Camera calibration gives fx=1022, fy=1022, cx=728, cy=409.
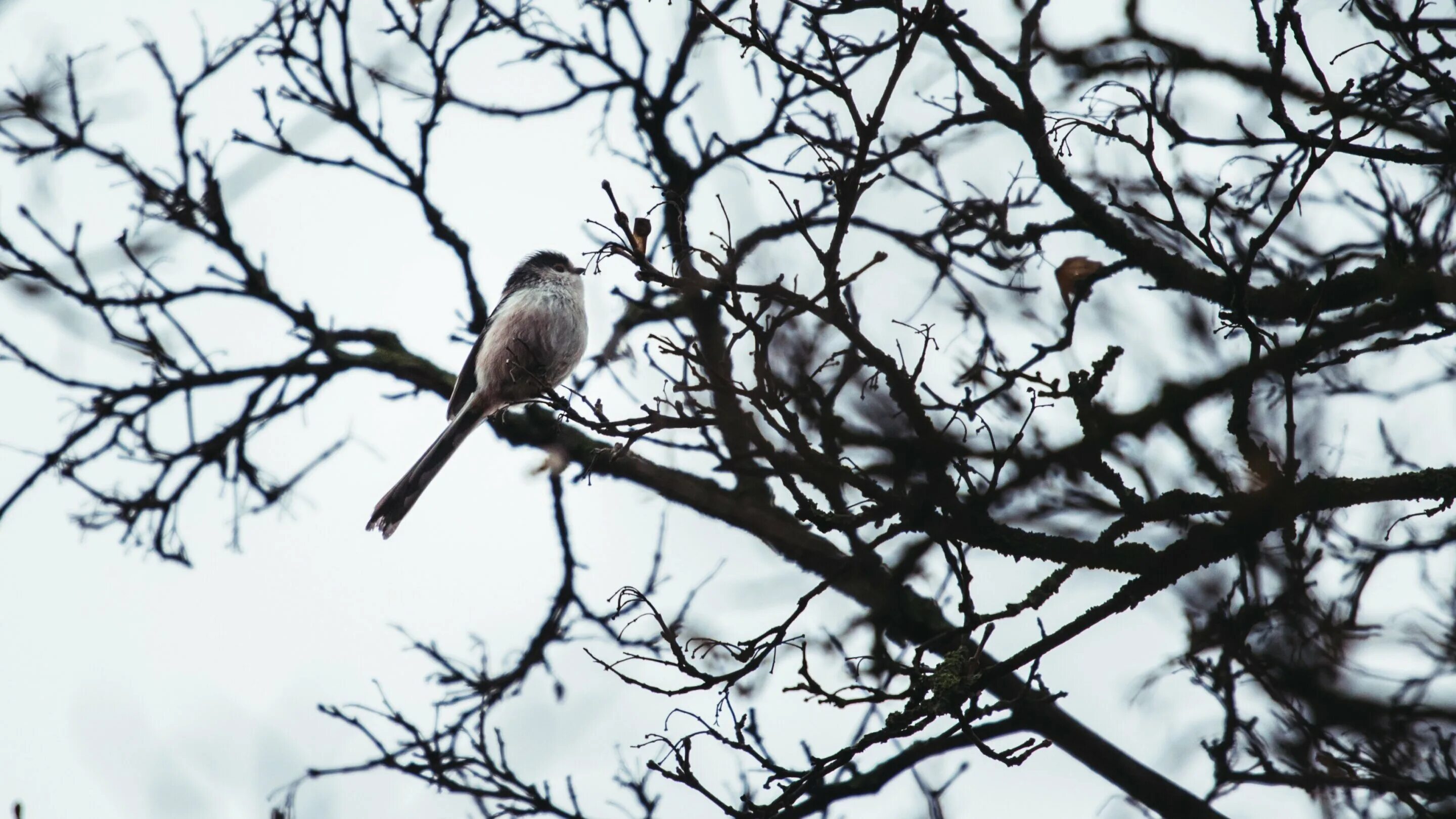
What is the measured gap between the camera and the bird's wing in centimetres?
584

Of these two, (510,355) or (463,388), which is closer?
(510,355)

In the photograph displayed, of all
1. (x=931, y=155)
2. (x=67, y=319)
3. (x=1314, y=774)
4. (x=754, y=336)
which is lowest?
(x=1314, y=774)

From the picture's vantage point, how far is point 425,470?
571cm

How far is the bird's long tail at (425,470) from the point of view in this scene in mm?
5398

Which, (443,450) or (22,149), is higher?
(22,149)

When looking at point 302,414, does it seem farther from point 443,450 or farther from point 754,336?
point 754,336

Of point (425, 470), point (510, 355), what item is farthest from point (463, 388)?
point (510, 355)

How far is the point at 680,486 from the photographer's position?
5297 millimetres

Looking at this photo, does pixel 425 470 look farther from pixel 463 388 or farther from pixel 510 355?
pixel 510 355

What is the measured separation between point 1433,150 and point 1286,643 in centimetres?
184

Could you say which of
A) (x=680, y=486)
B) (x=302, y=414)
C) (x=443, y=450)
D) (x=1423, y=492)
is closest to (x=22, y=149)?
(x=302, y=414)

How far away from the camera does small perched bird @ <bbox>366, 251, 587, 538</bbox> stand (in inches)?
217

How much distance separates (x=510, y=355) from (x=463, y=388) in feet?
3.76

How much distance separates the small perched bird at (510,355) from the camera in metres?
5.50
